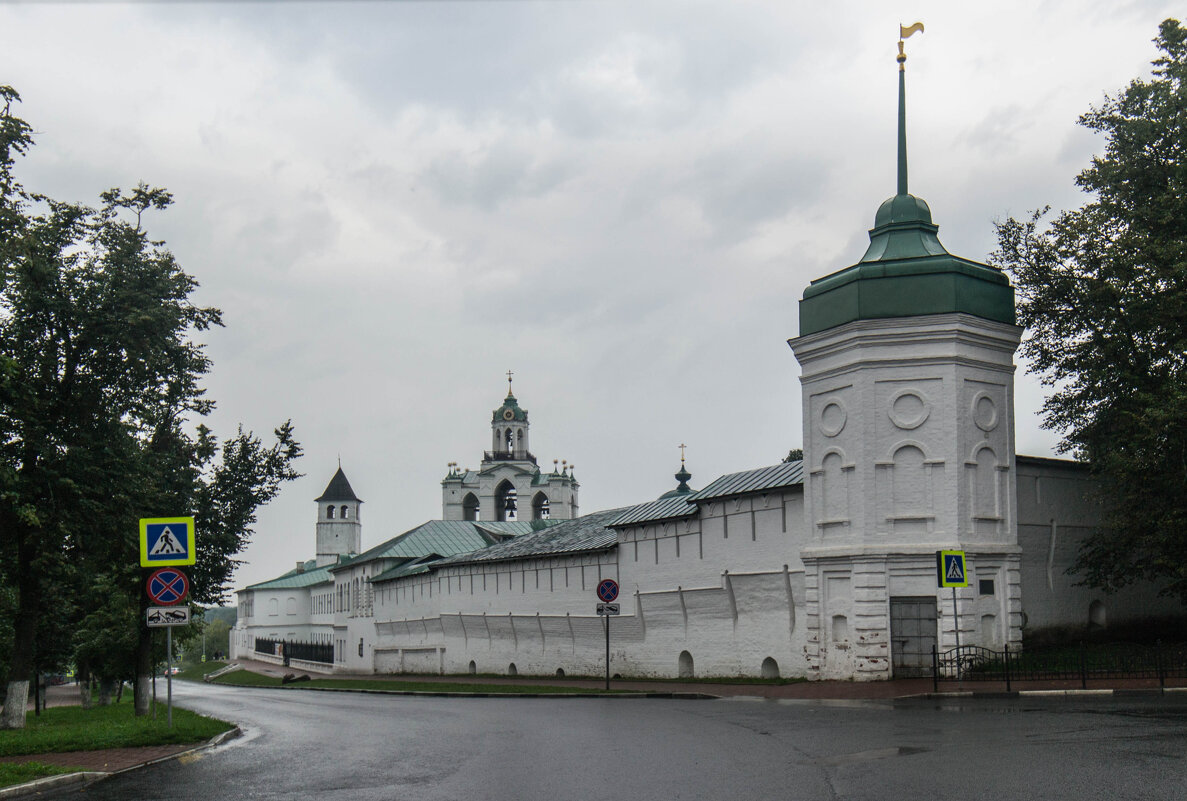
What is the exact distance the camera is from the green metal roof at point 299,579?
116 metres

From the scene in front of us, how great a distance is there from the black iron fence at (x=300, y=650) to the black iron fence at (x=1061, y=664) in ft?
200

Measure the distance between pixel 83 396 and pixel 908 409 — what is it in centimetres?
1852

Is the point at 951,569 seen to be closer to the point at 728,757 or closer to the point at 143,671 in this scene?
the point at 728,757

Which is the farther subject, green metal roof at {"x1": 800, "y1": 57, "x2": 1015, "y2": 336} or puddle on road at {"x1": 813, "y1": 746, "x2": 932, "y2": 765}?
green metal roof at {"x1": 800, "y1": 57, "x2": 1015, "y2": 336}

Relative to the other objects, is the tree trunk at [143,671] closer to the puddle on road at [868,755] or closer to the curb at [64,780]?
the curb at [64,780]

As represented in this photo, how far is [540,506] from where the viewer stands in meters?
104

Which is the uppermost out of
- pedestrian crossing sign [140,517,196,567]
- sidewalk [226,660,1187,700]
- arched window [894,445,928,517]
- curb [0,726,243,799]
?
arched window [894,445,928,517]

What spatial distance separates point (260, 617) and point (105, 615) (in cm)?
9672

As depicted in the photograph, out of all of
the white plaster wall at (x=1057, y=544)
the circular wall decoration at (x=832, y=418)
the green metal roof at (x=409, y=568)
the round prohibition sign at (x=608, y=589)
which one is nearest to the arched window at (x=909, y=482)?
the circular wall decoration at (x=832, y=418)

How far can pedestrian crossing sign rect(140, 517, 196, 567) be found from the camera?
16.4 metres

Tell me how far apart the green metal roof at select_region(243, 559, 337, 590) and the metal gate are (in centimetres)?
9511

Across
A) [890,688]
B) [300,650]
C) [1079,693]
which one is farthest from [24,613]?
[300,650]

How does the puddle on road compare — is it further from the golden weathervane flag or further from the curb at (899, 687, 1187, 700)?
the golden weathervane flag

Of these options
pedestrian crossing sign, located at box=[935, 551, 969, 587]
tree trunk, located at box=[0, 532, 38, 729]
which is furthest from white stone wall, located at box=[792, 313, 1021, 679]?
tree trunk, located at box=[0, 532, 38, 729]
